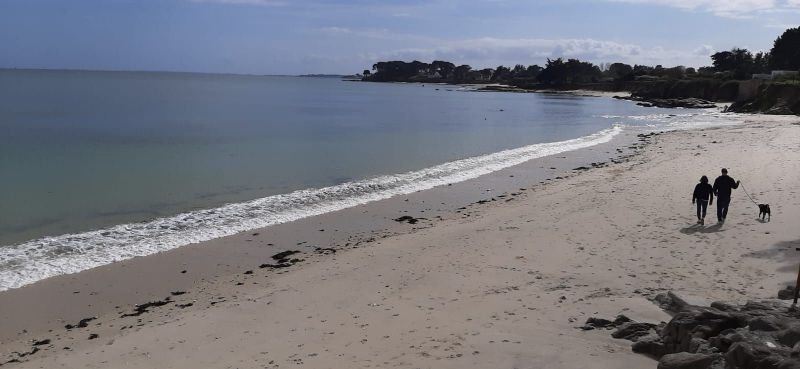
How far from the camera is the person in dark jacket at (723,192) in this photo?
12984mm

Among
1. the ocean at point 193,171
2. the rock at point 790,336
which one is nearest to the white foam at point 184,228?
the ocean at point 193,171

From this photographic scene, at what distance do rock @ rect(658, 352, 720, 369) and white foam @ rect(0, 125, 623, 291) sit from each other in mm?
10133

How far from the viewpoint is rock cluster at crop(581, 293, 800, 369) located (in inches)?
198

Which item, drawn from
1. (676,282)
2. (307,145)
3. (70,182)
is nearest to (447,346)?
(676,282)

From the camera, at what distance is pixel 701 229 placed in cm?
1270

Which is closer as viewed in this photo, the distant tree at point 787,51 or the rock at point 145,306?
the rock at point 145,306

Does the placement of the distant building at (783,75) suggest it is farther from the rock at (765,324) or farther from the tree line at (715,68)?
the rock at (765,324)

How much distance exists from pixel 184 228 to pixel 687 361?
39.1 ft

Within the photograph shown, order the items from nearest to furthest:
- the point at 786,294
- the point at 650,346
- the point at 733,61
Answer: the point at 650,346 < the point at 786,294 < the point at 733,61

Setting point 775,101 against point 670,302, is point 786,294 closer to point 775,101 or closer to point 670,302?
point 670,302

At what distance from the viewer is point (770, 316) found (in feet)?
19.7

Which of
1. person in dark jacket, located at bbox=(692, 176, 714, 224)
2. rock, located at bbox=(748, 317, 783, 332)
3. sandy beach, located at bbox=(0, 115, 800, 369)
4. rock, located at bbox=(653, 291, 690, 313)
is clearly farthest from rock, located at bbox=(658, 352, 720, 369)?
person in dark jacket, located at bbox=(692, 176, 714, 224)

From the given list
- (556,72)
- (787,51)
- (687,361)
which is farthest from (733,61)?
(687,361)

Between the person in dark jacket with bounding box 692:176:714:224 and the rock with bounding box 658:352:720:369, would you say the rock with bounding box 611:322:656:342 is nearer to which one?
the rock with bounding box 658:352:720:369
